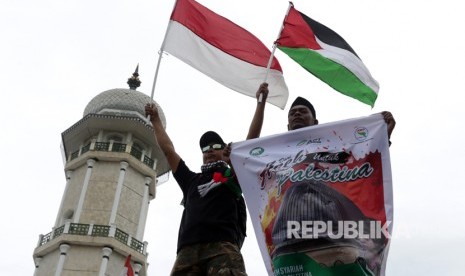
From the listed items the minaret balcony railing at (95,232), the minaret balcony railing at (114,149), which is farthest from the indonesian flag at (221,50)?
the minaret balcony railing at (114,149)

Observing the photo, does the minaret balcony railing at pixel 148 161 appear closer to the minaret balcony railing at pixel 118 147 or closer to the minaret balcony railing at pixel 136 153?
the minaret balcony railing at pixel 136 153

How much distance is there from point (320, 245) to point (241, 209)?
98 centimetres

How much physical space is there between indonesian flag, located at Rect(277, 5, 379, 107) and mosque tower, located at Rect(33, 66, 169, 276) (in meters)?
19.4

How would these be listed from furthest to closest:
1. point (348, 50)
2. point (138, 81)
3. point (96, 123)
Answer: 1. point (138, 81)
2. point (96, 123)
3. point (348, 50)

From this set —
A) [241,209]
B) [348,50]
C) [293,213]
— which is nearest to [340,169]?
[293,213]

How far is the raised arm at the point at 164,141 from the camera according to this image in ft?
16.7

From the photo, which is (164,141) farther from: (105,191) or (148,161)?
(148,161)

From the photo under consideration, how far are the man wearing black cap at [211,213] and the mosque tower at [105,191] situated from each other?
69.7ft

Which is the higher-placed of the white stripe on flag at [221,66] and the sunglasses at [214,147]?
the white stripe on flag at [221,66]

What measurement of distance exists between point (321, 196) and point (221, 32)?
371 centimetres

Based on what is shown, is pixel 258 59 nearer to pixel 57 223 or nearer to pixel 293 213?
pixel 293 213

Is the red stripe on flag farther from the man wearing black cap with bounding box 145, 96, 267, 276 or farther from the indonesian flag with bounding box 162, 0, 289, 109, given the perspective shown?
the man wearing black cap with bounding box 145, 96, 267, 276

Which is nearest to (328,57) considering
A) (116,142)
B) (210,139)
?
(210,139)

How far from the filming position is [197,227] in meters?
4.49
